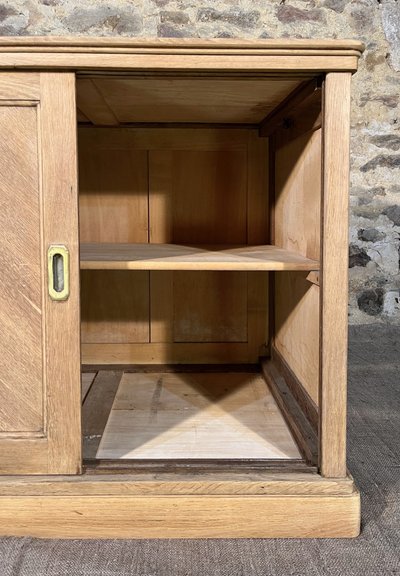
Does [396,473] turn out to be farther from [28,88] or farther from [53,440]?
[28,88]

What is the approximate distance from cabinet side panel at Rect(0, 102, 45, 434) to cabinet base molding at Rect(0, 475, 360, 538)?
0.13 metres

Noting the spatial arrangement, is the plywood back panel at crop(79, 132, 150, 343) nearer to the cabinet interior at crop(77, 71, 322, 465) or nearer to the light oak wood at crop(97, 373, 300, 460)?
the cabinet interior at crop(77, 71, 322, 465)

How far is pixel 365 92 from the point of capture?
10.3 ft

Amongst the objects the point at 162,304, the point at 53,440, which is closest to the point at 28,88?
the point at 53,440

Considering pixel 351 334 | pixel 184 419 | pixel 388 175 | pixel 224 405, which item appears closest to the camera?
pixel 184 419

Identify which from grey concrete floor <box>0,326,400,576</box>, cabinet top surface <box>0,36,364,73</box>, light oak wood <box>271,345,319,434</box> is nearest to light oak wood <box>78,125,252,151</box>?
light oak wood <box>271,345,319,434</box>

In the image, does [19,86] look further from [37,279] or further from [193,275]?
[193,275]

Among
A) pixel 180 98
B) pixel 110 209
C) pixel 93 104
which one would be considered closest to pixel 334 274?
pixel 180 98

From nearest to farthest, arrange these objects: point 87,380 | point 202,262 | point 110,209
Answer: point 202,262
point 87,380
point 110,209

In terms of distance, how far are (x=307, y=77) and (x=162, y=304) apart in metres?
1.07

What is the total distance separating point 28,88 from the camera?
116 centimetres

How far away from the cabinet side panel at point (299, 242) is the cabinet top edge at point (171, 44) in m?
0.21

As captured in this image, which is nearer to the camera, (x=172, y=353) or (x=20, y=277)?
(x=20, y=277)

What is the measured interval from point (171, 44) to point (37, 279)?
0.46 m
